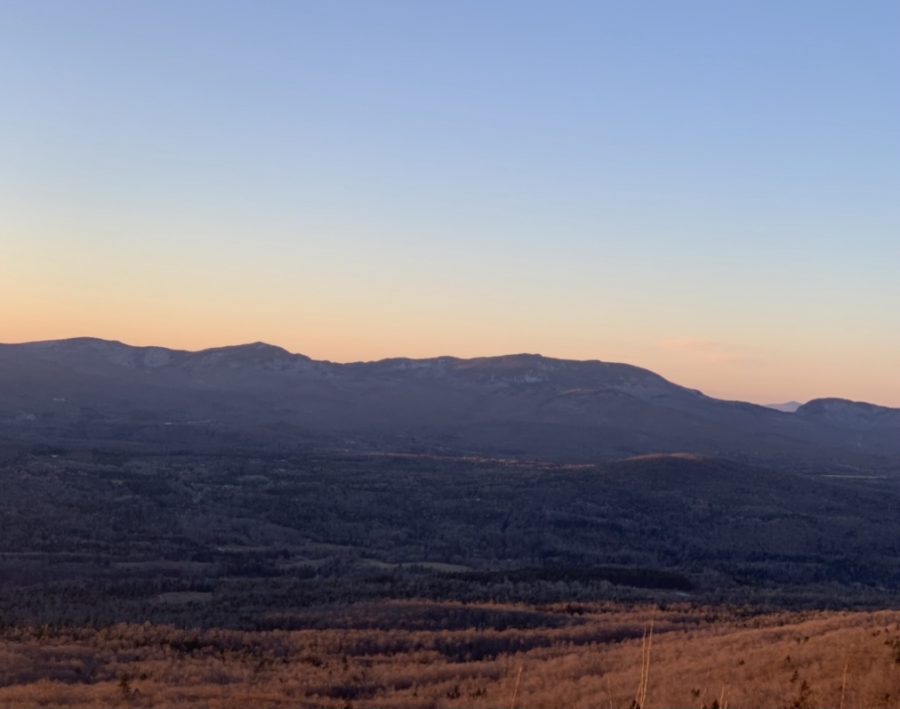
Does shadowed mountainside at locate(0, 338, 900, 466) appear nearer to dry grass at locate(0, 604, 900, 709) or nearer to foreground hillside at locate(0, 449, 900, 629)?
foreground hillside at locate(0, 449, 900, 629)

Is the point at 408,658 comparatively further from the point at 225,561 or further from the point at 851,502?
the point at 851,502

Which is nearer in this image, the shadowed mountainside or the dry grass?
the dry grass

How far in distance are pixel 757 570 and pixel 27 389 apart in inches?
5203

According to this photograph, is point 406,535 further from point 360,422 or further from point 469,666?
point 360,422

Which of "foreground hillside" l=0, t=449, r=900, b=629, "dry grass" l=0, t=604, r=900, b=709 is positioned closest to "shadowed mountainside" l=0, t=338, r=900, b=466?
"foreground hillside" l=0, t=449, r=900, b=629

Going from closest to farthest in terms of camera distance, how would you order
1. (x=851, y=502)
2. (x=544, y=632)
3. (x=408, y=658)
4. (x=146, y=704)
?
(x=146, y=704), (x=408, y=658), (x=544, y=632), (x=851, y=502)

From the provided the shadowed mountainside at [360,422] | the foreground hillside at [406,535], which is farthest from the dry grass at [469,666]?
the shadowed mountainside at [360,422]

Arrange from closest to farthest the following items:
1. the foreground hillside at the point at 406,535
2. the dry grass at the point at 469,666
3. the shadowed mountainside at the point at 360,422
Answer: the dry grass at the point at 469,666 < the foreground hillside at the point at 406,535 < the shadowed mountainside at the point at 360,422

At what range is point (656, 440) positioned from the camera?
163750 millimetres

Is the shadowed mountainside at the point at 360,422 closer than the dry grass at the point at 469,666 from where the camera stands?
No

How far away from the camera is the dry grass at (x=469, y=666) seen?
667 inches

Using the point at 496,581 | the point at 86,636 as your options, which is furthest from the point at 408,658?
the point at 496,581

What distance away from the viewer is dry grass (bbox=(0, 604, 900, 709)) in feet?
55.6

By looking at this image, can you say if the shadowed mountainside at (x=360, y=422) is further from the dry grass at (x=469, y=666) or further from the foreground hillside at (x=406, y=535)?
the dry grass at (x=469, y=666)
